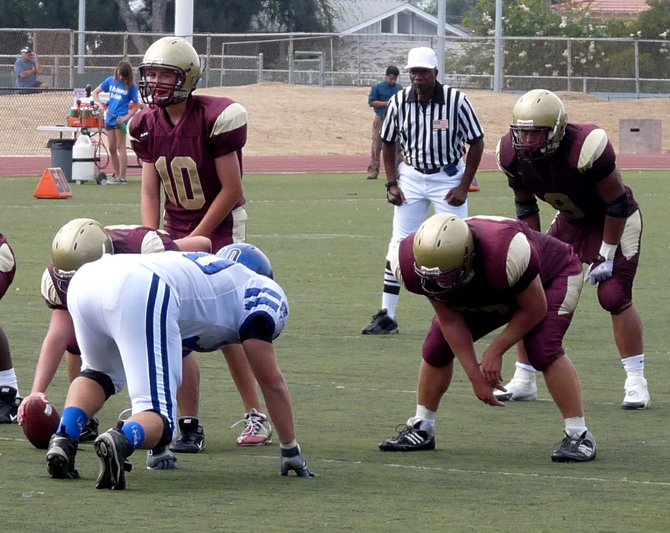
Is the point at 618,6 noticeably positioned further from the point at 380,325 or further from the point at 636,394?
the point at 636,394

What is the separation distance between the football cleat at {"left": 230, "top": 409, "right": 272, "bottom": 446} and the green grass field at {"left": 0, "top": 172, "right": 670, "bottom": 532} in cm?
9

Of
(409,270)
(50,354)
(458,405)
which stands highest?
(409,270)

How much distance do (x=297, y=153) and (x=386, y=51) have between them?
16.2 meters

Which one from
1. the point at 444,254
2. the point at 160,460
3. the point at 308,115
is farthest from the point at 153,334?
the point at 308,115

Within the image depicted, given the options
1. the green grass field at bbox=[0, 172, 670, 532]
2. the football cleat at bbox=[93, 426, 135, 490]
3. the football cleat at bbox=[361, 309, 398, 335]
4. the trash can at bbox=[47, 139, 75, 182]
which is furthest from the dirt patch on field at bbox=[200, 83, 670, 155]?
the football cleat at bbox=[93, 426, 135, 490]

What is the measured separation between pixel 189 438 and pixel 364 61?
4081 cm

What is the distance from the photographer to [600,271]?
754 centimetres

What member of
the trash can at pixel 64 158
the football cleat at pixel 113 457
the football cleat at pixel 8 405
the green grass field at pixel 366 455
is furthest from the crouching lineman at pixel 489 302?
the trash can at pixel 64 158

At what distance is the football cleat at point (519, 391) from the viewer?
7.78 metres

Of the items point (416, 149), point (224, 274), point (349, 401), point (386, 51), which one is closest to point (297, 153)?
point (386, 51)

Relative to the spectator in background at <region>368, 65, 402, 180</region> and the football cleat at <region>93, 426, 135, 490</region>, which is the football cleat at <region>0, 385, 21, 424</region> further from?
the spectator in background at <region>368, 65, 402, 180</region>

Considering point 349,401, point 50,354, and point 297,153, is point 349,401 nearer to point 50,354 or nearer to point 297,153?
point 50,354

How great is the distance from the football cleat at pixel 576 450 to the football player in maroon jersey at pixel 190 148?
133 cm

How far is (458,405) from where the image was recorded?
7.65 m
